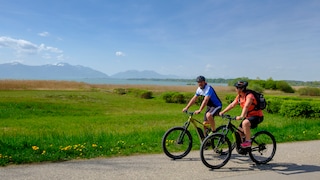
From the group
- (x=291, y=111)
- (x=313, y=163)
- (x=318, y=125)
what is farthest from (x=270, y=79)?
(x=313, y=163)

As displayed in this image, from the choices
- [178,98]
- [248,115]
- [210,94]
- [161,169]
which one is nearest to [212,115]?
[210,94]

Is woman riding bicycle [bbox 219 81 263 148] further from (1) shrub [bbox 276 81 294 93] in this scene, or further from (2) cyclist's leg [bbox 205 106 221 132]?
(1) shrub [bbox 276 81 294 93]

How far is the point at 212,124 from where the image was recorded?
735 centimetres

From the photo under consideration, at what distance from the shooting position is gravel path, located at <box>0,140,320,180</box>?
5582mm

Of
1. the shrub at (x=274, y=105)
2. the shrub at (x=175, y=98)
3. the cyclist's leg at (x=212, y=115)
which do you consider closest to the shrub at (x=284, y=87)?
the shrub at (x=175, y=98)

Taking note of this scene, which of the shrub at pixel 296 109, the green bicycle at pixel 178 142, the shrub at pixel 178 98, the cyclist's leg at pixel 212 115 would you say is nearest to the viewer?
the green bicycle at pixel 178 142

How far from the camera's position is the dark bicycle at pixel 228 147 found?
253 inches

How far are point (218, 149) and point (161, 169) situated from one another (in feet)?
4.86

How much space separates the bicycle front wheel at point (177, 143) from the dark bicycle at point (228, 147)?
1.75ft

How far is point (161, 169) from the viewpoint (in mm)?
6070

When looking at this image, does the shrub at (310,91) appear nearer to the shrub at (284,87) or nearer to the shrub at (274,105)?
the shrub at (284,87)

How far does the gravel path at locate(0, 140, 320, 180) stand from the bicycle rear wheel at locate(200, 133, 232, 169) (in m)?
0.16

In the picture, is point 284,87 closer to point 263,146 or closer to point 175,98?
point 175,98

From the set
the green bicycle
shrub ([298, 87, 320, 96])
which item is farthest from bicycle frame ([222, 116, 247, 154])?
shrub ([298, 87, 320, 96])
